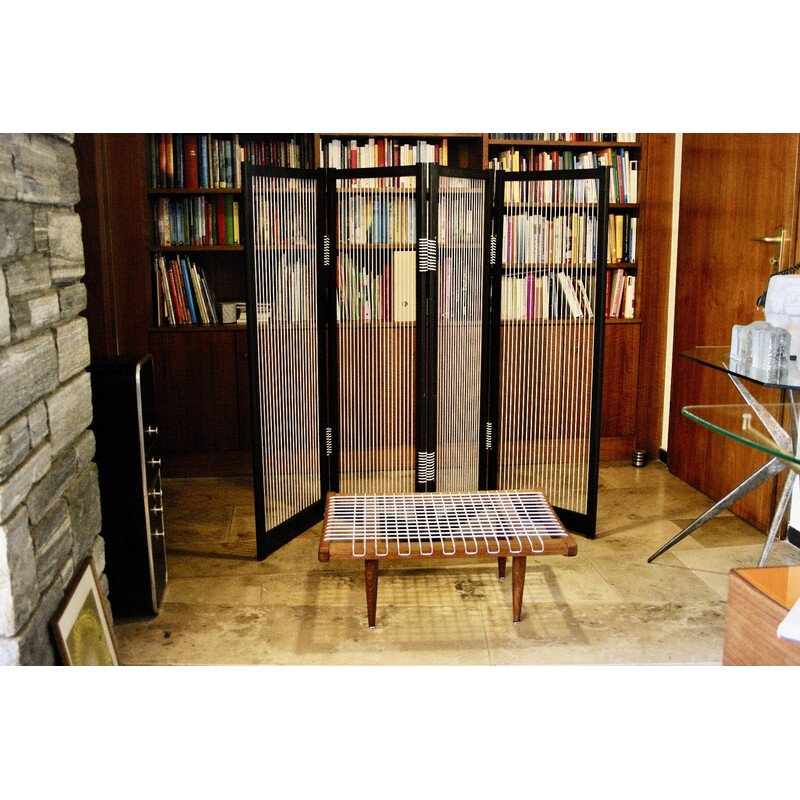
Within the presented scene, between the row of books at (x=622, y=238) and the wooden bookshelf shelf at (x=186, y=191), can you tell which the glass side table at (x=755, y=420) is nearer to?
the row of books at (x=622, y=238)

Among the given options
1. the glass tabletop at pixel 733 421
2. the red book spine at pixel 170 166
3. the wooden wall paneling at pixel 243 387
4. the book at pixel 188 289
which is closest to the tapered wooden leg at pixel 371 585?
the glass tabletop at pixel 733 421

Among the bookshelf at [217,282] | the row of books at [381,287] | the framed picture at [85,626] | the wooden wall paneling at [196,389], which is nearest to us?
the framed picture at [85,626]

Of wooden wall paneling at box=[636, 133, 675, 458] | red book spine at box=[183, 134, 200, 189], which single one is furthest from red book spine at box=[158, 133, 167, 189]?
wooden wall paneling at box=[636, 133, 675, 458]

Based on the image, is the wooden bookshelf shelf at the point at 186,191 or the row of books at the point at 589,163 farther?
the row of books at the point at 589,163

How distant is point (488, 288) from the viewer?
12.0 feet

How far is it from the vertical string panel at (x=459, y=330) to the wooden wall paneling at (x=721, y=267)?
1252 mm

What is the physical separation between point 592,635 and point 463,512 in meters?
0.64

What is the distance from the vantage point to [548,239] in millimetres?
3668

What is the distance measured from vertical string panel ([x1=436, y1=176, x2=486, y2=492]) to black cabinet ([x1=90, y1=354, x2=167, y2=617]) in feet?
4.17

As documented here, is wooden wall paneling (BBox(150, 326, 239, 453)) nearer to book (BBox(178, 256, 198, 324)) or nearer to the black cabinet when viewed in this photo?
book (BBox(178, 256, 198, 324))

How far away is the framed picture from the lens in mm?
2066

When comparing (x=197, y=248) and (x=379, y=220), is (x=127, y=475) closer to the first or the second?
(x=379, y=220)

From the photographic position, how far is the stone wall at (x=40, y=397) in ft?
5.94
